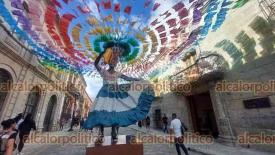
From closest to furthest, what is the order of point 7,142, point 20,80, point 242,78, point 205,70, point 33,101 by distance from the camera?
point 7,142
point 242,78
point 205,70
point 20,80
point 33,101

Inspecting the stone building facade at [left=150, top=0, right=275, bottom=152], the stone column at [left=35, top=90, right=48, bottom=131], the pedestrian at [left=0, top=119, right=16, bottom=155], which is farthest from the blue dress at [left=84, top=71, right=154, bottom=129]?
the stone column at [left=35, top=90, right=48, bottom=131]

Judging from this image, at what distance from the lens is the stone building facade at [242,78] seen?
542cm

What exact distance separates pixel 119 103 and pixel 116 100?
10cm

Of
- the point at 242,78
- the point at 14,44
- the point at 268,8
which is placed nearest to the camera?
the point at 268,8

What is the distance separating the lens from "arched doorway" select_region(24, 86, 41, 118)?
10.2m

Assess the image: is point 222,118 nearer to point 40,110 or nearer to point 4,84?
point 4,84

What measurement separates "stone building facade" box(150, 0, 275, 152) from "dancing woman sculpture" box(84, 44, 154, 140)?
484 centimetres

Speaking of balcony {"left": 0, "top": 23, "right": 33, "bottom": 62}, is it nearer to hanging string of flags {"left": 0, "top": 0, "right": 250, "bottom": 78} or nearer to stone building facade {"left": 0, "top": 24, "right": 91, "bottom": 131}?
stone building facade {"left": 0, "top": 24, "right": 91, "bottom": 131}

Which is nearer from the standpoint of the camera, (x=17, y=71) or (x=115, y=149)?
(x=115, y=149)

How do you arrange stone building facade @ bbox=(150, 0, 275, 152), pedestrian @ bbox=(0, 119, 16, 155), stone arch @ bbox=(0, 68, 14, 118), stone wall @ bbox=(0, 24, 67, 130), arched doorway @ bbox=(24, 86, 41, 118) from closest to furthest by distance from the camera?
1. pedestrian @ bbox=(0, 119, 16, 155)
2. stone building facade @ bbox=(150, 0, 275, 152)
3. stone wall @ bbox=(0, 24, 67, 130)
4. stone arch @ bbox=(0, 68, 14, 118)
5. arched doorway @ bbox=(24, 86, 41, 118)

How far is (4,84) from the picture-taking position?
7.72 m

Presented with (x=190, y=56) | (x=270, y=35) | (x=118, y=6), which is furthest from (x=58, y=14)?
(x=190, y=56)

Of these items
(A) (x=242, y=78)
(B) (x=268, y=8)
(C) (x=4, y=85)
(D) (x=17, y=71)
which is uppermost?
(B) (x=268, y=8)

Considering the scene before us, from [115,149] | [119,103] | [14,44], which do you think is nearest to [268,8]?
[119,103]
